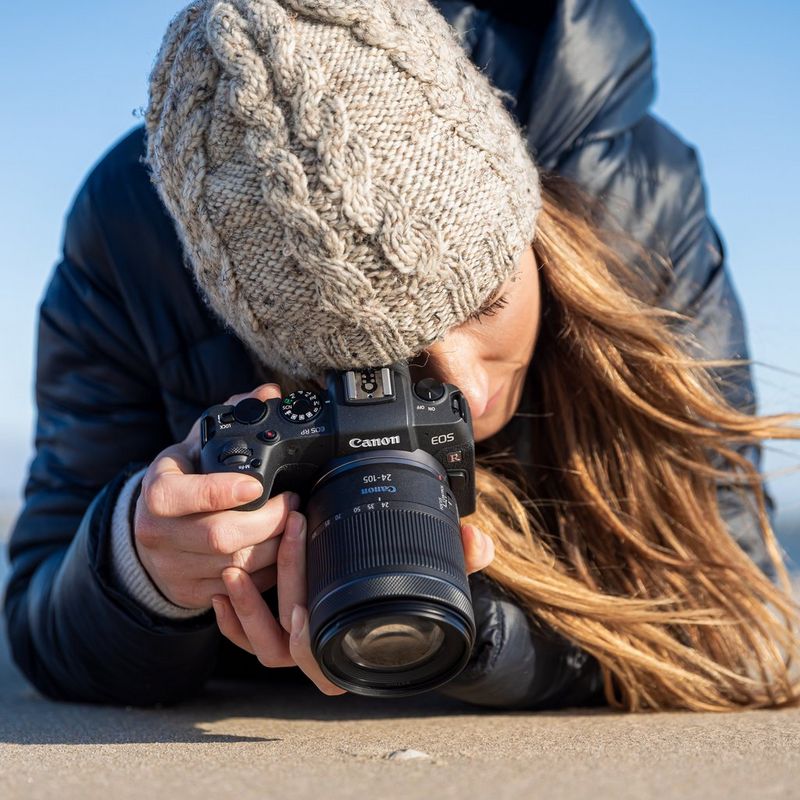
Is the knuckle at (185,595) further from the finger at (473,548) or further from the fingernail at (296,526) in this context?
the finger at (473,548)

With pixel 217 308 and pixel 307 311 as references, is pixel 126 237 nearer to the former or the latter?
pixel 217 308

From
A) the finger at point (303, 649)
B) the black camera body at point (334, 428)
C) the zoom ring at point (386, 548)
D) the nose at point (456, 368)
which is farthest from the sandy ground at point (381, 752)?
the nose at point (456, 368)

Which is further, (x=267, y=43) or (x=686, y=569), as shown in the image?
(x=686, y=569)

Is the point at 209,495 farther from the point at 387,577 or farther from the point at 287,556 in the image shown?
the point at 387,577

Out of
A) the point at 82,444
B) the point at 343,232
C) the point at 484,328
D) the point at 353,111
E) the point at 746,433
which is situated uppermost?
the point at 353,111

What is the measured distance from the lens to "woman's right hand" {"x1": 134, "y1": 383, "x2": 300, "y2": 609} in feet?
3.55

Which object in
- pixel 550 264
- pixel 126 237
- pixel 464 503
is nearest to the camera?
pixel 464 503

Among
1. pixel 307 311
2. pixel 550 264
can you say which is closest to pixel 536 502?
pixel 550 264

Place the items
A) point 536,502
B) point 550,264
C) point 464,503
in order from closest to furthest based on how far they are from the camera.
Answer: point 464,503 → point 550,264 → point 536,502

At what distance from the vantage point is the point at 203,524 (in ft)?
3.60

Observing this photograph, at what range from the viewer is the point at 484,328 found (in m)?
1.25

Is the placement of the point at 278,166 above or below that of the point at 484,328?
above

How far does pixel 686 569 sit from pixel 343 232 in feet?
2.40

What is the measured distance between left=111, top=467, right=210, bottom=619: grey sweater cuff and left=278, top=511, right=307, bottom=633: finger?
0.26 m
